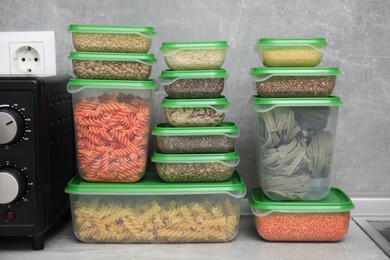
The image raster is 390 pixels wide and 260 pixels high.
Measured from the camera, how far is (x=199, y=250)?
3.53 feet

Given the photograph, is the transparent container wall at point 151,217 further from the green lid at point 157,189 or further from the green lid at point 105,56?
the green lid at point 105,56

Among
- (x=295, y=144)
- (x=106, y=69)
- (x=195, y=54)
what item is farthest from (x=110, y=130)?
(x=295, y=144)

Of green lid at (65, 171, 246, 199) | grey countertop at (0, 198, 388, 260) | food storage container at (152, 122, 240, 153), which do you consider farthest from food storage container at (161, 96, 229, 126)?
grey countertop at (0, 198, 388, 260)

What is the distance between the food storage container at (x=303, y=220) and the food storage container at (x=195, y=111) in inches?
7.6

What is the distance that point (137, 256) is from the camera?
104 centimetres

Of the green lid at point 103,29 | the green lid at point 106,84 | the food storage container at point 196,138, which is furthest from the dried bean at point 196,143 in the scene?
the green lid at point 103,29

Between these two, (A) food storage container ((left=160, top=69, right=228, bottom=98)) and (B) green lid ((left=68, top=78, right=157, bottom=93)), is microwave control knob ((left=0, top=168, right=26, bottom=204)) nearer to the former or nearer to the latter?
(B) green lid ((left=68, top=78, right=157, bottom=93))

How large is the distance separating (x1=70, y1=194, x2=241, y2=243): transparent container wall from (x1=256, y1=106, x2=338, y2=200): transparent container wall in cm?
11

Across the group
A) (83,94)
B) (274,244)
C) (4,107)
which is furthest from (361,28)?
(4,107)

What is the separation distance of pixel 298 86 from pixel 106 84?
374 mm

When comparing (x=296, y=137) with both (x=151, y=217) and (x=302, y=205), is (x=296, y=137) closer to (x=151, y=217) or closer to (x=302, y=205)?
(x=302, y=205)

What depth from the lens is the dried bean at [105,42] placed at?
1.09 meters

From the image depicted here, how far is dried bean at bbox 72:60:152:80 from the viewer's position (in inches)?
43.0

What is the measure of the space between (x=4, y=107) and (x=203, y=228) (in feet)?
1.44
